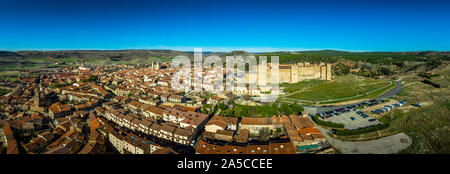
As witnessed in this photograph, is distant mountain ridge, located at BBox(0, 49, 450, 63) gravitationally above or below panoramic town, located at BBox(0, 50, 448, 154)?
above

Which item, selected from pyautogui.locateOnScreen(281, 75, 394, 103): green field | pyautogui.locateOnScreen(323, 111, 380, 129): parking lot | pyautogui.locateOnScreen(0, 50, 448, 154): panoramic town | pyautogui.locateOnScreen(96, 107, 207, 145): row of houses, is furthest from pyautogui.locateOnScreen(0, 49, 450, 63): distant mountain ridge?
pyautogui.locateOnScreen(96, 107, 207, 145): row of houses

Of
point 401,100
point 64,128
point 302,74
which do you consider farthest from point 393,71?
point 64,128

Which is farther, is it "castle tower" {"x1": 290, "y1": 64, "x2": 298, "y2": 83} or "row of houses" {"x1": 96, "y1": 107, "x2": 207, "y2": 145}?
"castle tower" {"x1": 290, "y1": 64, "x2": 298, "y2": 83}

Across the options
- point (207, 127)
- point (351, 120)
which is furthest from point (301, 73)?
point (207, 127)

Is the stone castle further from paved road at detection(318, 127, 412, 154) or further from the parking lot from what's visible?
paved road at detection(318, 127, 412, 154)

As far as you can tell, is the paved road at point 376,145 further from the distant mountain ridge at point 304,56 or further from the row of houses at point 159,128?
the distant mountain ridge at point 304,56

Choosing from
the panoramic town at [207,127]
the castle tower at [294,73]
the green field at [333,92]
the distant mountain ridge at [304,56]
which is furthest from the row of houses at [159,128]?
the distant mountain ridge at [304,56]
